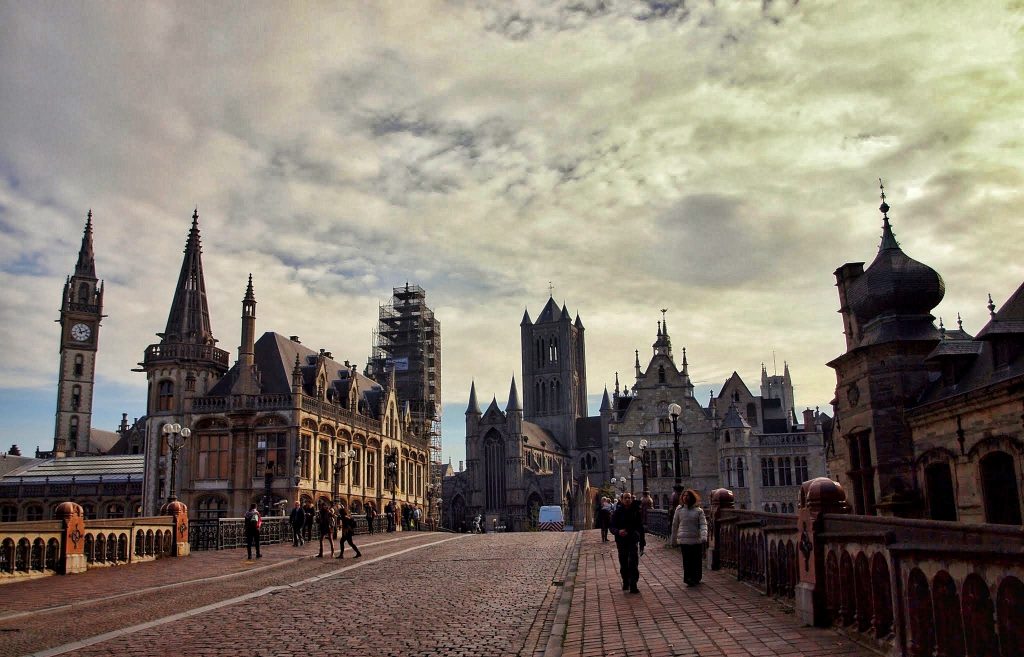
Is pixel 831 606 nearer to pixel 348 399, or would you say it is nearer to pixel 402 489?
pixel 348 399

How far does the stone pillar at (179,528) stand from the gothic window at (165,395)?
27250mm

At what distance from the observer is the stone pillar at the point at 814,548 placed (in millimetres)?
9125

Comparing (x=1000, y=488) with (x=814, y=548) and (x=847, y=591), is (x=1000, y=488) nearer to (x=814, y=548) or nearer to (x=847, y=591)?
(x=814, y=548)

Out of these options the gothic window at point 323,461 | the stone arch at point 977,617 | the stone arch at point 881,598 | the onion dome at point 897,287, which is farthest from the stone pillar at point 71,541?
the gothic window at point 323,461

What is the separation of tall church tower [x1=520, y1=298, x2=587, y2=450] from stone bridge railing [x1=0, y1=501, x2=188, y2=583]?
98.7m

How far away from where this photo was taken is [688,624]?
991 cm

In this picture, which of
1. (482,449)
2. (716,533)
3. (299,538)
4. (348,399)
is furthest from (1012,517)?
(482,449)

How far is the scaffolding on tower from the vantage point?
87875 millimetres

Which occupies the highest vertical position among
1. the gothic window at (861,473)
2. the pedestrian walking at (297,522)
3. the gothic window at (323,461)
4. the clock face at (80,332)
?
the clock face at (80,332)

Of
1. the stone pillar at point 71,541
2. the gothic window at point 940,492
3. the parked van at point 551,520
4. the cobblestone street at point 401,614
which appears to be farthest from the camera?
the parked van at point 551,520

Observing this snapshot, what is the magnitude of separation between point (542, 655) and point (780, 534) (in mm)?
4311

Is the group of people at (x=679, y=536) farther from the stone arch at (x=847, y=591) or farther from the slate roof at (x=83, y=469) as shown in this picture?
the slate roof at (x=83, y=469)

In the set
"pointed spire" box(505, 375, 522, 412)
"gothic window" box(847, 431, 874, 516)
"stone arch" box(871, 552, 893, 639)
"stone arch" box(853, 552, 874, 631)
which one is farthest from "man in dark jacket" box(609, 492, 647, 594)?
"pointed spire" box(505, 375, 522, 412)

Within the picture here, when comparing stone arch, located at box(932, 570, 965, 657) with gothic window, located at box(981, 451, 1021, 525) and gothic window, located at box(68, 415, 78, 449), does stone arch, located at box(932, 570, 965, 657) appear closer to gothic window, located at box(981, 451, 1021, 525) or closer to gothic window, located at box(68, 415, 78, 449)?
gothic window, located at box(981, 451, 1021, 525)
